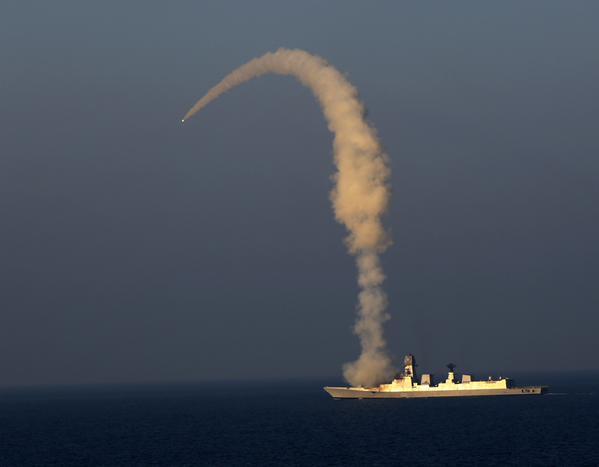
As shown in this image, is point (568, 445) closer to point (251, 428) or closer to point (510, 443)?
point (510, 443)

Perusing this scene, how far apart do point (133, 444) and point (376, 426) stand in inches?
1351

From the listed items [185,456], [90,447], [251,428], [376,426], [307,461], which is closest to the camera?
[307,461]

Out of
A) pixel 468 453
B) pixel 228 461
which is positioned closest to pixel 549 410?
pixel 468 453

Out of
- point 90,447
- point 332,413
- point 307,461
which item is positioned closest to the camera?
point 307,461

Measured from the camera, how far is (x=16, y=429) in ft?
648

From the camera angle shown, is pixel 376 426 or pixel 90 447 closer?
pixel 90 447

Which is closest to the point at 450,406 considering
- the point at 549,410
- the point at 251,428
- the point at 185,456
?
the point at 549,410

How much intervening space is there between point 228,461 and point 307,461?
9.31 m

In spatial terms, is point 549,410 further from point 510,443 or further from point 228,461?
point 228,461

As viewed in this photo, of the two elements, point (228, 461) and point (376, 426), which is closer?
point (228, 461)

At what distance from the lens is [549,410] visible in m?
192

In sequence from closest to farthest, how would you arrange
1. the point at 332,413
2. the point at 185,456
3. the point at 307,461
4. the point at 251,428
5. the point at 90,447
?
the point at 307,461
the point at 185,456
the point at 90,447
the point at 251,428
the point at 332,413

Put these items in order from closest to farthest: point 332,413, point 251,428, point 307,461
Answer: point 307,461
point 251,428
point 332,413

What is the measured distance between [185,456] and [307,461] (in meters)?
17.4
